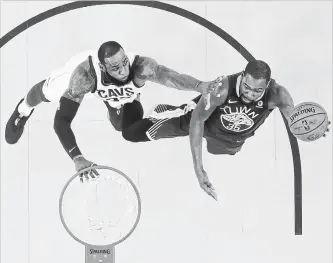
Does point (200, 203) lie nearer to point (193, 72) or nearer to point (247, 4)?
point (193, 72)

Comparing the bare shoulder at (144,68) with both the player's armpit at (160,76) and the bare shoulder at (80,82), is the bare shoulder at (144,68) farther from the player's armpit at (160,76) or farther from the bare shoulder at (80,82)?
the bare shoulder at (80,82)

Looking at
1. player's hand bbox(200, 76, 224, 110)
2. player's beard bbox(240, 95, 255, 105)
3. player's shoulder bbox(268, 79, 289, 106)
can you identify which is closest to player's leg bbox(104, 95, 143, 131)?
player's hand bbox(200, 76, 224, 110)

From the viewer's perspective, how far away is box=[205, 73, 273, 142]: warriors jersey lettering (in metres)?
4.22

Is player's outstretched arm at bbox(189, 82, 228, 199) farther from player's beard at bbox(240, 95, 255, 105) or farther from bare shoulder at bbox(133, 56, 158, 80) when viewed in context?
bare shoulder at bbox(133, 56, 158, 80)

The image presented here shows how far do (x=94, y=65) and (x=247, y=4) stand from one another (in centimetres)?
115

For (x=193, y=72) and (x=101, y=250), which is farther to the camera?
(x=193, y=72)

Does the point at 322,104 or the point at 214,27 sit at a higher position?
the point at 214,27

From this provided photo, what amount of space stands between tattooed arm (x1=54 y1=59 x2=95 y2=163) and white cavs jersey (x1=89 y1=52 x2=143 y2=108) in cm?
4

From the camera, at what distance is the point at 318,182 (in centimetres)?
455

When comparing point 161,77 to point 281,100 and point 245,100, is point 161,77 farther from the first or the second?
point 281,100

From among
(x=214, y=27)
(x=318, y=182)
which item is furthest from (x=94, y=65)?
(x=318, y=182)

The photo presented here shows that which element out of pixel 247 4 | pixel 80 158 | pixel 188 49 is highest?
pixel 247 4

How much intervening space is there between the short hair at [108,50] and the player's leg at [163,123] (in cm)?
45

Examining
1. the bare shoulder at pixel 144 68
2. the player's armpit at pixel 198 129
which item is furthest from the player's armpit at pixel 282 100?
the bare shoulder at pixel 144 68
